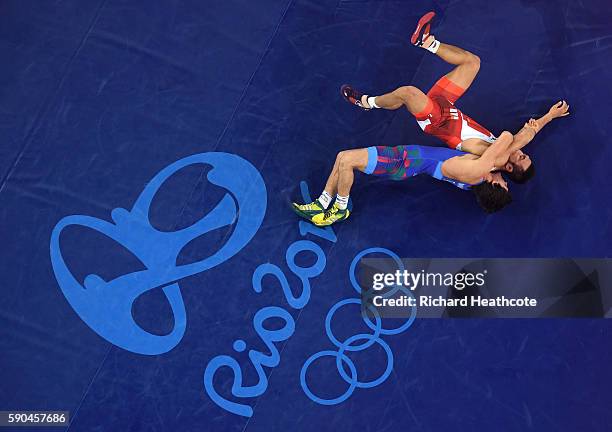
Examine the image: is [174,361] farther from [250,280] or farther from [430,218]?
[430,218]

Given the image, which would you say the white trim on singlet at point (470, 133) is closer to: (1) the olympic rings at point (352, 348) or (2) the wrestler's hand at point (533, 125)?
(2) the wrestler's hand at point (533, 125)

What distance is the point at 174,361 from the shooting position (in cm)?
610

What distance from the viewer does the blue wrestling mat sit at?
20.0 ft

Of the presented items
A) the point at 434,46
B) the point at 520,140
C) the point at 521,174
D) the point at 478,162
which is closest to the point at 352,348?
the point at 478,162

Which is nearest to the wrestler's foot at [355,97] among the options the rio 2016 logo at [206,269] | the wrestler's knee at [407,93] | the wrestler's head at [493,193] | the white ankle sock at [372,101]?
the white ankle sock at [372,101]

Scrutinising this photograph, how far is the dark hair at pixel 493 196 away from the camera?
590 cm

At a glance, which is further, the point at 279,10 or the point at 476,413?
the point at 279,10

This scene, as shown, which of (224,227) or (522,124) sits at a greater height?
(522,124)

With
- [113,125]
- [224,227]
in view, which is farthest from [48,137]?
[224,227]

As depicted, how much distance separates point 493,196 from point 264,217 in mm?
2048

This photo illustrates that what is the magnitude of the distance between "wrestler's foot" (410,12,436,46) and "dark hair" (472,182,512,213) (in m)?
1.45

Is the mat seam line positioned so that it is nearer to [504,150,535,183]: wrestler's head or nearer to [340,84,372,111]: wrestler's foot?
[340,84,372,111]: wrestler's foot

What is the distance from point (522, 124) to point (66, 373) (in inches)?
188

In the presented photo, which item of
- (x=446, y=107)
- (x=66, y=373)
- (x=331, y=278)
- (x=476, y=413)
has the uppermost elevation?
(x=446, y=107)
